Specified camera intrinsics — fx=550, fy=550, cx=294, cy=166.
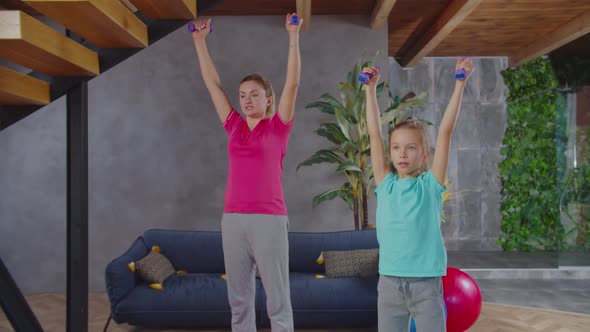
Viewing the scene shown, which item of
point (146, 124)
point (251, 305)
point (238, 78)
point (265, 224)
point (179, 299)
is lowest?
point (179, 299)

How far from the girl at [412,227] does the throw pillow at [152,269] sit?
7.50ft

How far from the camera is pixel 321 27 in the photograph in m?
5.09

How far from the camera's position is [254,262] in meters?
2.06

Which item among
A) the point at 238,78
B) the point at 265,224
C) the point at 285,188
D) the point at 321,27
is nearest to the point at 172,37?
the point at 238,78

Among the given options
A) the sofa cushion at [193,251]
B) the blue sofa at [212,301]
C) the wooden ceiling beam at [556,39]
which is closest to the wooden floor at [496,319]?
the blue sofa at [212,301]

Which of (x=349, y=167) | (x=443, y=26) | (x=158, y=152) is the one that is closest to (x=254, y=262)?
(x=349, y=167)

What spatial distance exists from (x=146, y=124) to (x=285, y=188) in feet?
4.66

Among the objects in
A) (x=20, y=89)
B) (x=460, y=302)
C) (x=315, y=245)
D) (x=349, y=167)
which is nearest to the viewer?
(x=20, y=89)

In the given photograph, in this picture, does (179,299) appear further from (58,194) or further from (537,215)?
(537,215)

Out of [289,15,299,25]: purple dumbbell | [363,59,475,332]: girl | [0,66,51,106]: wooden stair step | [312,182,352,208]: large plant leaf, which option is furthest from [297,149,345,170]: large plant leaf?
[363,59,475,332]: girl

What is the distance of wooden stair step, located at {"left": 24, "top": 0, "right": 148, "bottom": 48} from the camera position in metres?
2.02

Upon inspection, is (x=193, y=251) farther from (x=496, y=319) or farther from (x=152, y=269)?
(x=496, y=319)

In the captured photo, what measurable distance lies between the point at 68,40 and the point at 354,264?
2300 millimetres

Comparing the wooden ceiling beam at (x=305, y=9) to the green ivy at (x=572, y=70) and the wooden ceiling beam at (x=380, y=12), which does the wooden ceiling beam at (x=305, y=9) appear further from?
the green ivy at (x=572, y=70)
